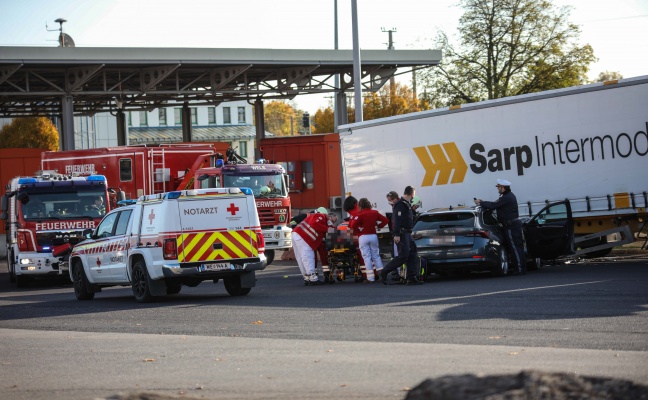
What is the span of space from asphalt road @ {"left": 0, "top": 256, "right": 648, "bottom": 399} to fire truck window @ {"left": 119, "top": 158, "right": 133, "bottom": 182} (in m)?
12.1

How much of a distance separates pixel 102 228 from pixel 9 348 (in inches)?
298

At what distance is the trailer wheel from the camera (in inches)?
831

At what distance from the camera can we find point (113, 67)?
43.1 metres

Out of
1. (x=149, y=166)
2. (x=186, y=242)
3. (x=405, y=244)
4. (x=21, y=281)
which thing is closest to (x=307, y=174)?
(x=149, y=166)

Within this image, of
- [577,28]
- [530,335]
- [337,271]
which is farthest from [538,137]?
[577,28]

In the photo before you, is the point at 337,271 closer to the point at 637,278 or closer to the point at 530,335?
the point at 637,278

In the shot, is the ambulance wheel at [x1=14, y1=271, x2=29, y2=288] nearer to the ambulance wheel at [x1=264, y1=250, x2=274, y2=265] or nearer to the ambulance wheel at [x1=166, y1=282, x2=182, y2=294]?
the ambulance wheel at [x1=264, y1=250, x2=274, y2=265]

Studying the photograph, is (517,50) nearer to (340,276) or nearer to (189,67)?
(189,67)

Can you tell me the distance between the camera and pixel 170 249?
720 inches

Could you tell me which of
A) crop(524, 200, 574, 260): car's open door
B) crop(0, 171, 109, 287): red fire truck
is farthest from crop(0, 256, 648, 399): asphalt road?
crop(0, 171, 109, 287): red fire truck

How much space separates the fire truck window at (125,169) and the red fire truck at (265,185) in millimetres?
3148

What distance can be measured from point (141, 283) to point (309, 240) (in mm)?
3945

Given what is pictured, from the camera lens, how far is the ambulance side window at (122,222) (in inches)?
768

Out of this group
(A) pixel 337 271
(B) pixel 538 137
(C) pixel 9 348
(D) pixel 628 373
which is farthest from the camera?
(B) pixel 538 137
